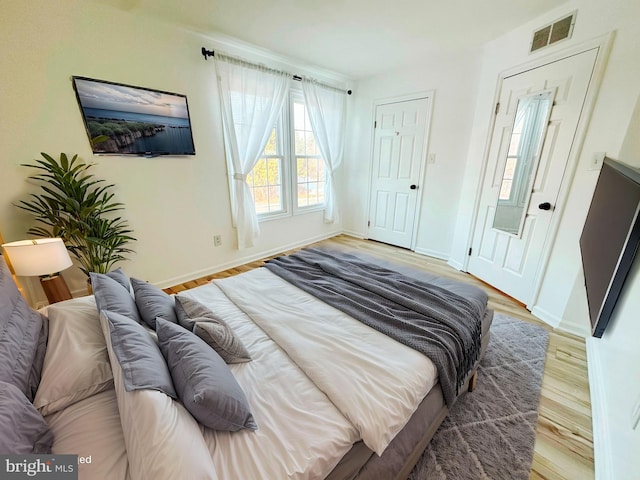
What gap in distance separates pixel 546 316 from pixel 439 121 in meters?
2.52

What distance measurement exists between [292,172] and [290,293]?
2405mm

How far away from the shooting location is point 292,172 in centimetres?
364

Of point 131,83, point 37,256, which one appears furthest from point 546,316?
point 131,83

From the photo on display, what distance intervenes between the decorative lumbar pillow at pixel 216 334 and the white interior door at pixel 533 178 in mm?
2678

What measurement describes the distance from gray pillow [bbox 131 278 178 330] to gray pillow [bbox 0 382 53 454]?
1.45 feet

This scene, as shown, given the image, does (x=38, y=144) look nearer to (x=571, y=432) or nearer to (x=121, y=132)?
(x=121, y=132)

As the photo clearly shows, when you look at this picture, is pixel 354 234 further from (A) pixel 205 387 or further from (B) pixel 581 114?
(A) pixel 205 387

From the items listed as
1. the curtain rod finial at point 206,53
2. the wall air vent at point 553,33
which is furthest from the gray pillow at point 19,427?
the wall air vent at point 553,33

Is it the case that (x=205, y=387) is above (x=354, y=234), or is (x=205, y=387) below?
above

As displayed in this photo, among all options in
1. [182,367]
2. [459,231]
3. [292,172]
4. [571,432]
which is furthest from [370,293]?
[292,172]

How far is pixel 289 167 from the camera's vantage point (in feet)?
11.8

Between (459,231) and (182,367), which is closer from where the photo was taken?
(182,367)

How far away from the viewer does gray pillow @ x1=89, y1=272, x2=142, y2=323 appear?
3.48 feet

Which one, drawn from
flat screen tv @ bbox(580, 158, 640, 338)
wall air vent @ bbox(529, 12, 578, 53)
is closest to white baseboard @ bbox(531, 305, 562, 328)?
flat screen tv @ bbox(580, 158, 640, 338)
